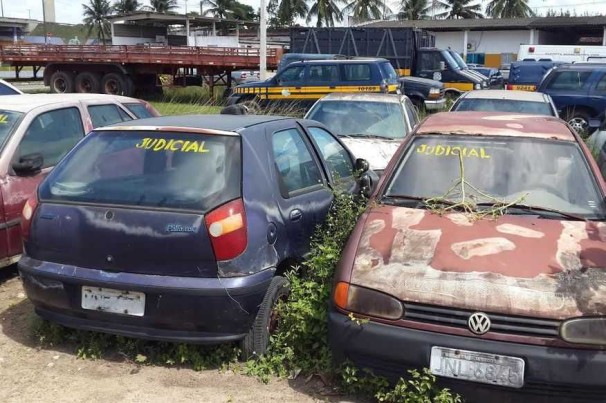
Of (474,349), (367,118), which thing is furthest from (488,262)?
(367,118)

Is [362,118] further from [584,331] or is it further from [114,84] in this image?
[114,84]

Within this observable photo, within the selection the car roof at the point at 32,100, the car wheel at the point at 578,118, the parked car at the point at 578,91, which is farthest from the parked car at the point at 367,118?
the parked car at the point at 578,91

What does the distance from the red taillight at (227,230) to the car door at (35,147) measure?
88.4 inches

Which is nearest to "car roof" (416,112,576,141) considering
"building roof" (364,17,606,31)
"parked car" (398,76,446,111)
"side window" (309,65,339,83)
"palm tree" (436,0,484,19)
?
"side window" (309,65,339,83)

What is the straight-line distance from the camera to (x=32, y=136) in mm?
5344

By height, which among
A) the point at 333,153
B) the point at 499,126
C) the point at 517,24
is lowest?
the point at 333,153

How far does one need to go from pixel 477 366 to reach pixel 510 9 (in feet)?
204

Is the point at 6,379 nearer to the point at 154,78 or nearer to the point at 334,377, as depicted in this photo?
the point at 334,377

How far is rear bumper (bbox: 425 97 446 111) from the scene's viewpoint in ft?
53.7

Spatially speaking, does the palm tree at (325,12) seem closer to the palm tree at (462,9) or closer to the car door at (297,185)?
the palm tree at (462,9)

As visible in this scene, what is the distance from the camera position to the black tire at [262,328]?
3.68 metres

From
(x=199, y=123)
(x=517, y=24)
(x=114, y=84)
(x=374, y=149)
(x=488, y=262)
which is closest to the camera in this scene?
(x=488, y=262)

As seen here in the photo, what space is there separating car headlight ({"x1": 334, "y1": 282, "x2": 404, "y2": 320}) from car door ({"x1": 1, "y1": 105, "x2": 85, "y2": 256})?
2982 mm

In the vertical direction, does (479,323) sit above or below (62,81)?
below
